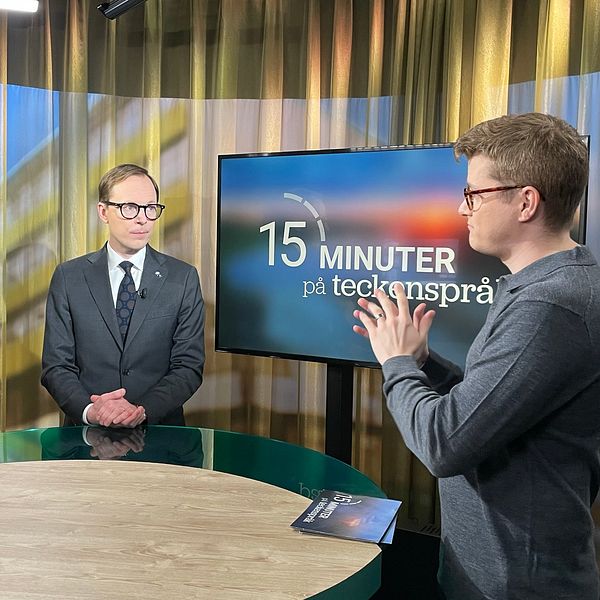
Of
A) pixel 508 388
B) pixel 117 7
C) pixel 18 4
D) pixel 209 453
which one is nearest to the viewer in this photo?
pixel 508 388

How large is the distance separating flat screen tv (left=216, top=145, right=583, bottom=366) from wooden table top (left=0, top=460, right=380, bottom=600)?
1277 millimetres

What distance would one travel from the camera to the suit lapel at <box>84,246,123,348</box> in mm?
3020

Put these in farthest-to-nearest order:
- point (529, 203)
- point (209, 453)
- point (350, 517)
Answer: point (209, 453) → point (350, 517) → point (529, 203)

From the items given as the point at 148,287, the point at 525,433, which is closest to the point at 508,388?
the point at 525,433

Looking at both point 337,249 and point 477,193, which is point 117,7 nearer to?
point 337,249

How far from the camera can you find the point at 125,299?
3.07 m

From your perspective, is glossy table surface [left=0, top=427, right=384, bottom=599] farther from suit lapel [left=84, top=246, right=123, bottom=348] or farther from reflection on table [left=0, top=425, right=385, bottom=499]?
suit lapel [left=84, top=246, right=123, bottom=348]

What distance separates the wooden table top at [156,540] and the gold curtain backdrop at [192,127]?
6.82 feet

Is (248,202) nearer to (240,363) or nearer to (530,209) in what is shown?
(240,363)

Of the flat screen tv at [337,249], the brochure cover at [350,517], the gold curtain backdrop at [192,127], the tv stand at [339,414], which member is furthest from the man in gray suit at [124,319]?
the brochure cover at [350,517]

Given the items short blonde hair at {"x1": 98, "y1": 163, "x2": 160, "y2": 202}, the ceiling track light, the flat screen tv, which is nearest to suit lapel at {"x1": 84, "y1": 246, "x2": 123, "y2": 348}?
short blonde hair at {"x1": 98, "y1": 163, "x2": 160, "y2": 202}

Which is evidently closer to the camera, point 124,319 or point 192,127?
point 124,319

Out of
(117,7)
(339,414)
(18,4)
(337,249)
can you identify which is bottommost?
(339,414)

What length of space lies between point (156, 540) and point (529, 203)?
37.8 inches
